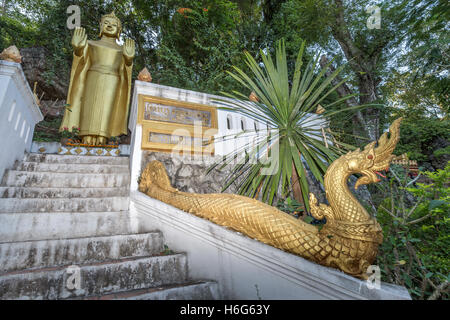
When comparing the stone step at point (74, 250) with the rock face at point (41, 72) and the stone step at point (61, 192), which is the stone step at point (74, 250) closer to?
the stone step at point (61, 192)

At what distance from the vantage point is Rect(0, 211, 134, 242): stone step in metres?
1.76

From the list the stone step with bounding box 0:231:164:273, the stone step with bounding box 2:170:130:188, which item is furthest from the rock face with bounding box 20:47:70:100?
the stone step with bounding box 0:231:164:273

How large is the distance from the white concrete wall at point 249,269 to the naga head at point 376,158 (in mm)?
511

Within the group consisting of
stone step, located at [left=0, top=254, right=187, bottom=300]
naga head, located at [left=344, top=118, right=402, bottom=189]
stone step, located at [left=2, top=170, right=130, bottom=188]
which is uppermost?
stone step, located at [left=2, top=170, right=130, bottom=188]

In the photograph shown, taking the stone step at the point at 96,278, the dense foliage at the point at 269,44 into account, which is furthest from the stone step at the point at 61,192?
the dense foliage at the point at 269,44

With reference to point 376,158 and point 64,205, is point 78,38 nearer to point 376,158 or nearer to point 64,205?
point 64,205

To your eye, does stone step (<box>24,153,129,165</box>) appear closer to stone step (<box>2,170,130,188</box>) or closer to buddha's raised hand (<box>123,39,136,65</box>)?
stone step (<box>2,170,130,188</box>)

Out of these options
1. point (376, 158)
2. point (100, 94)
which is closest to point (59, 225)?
point (376, 158)

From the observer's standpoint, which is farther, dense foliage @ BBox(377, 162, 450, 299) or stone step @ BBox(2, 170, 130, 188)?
stone step @ BBox(2, 170, 130, 188)

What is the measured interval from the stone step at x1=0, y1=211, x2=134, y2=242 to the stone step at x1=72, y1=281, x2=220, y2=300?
0.95 meters

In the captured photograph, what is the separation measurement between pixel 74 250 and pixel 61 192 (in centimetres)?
105

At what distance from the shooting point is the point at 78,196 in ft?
7.75
